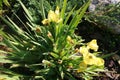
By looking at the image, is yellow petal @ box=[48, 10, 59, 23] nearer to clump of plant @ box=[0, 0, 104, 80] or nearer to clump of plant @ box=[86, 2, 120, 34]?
clump of plant @ box=[0, 0, 104, 80]

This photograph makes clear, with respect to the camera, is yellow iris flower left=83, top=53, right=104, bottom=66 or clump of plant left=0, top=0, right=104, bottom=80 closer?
yellow iris flower left=83, top=53, right=104, bottom=66

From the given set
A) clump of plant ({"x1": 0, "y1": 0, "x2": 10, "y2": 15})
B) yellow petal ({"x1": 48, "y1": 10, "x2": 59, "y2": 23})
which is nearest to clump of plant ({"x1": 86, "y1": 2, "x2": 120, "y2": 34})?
yellow petal ({"x1": 48, "y1": 10, "x2": 59, "y2": 23})

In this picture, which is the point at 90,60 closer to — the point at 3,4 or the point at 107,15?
the point at 107,15

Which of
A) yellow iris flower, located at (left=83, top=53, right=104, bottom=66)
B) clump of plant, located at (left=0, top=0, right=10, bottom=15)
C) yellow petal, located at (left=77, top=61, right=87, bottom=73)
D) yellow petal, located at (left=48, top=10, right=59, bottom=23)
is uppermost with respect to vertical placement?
clump of plant, located at (left=0, top=0, right=10, bottom=15)

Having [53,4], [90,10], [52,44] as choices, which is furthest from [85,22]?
[52,44]

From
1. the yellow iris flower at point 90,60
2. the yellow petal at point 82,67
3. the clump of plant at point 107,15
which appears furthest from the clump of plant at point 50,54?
the clump of plant at point 107,15

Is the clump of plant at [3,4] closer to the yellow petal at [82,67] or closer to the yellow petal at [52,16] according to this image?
the yellow petal at [52,16]

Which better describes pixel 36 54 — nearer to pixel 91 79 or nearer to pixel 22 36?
pixel 22 36

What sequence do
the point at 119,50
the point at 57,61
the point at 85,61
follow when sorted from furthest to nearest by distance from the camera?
1. the point at 119,50
2. the point at 57,61
3. the point at 85,61

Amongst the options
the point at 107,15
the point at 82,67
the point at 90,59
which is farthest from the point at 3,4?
the point at 90,59

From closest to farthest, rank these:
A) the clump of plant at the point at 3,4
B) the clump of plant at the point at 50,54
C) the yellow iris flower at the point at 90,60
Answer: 1. the yellow iris flower at the point at 90,60
2. the clump of plant at the point at 50,54
3. the clump of plant at the point at 3,4

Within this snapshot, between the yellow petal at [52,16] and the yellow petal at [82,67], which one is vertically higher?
the yellow petal at [52,16]
